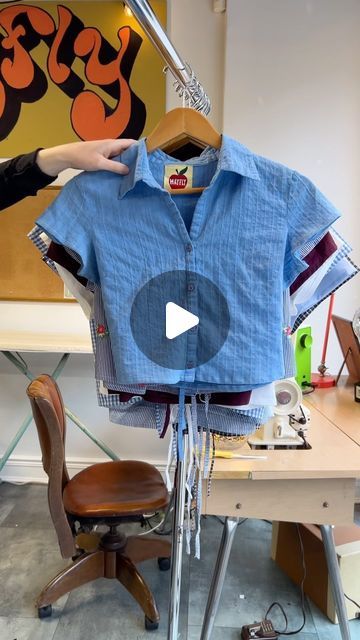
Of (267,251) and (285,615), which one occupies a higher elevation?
(267,251)

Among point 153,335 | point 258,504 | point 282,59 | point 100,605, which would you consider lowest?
point 100,605

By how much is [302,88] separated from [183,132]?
1.79 meters

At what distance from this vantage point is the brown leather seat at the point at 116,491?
1666mm

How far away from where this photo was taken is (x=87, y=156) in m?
0.87

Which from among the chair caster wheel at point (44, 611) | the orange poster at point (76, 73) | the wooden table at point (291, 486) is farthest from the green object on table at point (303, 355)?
the orange poster at point (76, 73)

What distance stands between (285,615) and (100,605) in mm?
722

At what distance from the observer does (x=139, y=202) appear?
85 cm

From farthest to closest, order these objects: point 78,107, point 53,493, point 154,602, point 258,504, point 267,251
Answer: point 78,107 < point 154,602 < point 53,493 < point 258,504 < point 267,251

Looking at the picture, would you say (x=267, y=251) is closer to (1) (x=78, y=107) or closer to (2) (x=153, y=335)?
(2) (x=153, y=335)

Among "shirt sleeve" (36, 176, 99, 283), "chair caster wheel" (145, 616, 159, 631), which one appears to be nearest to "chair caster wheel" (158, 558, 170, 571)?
"chair caster wheel" (145, 616, 159, 631)

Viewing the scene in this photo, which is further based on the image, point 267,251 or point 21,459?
point 21,459

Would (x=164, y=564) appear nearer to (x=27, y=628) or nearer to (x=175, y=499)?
(x=27, y=628)

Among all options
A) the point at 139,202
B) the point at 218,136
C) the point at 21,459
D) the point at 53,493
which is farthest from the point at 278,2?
the point at 21,459

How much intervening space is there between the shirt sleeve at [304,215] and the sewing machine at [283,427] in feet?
2.00
